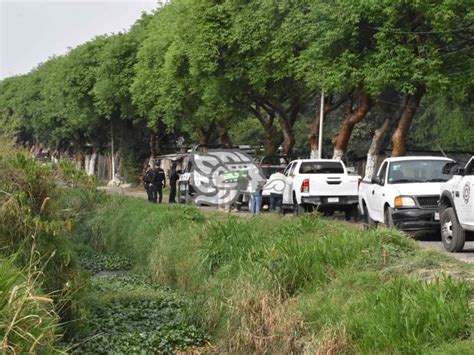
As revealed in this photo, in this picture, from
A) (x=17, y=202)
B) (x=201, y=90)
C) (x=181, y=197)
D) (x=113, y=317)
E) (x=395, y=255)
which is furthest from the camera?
(x=201, y=90)

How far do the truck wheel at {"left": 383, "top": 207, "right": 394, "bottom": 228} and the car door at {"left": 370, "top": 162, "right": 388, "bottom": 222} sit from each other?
0.19 metres

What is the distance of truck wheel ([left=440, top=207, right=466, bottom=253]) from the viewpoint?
1184 centimetres

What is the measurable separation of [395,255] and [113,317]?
222 inches

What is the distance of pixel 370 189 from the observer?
622 inches

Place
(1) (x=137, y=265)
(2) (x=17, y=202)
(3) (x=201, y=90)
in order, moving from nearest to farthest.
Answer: (2) (x=17, y=202) → (1) (x=137, y=265) → (3) (x=201, y=90)

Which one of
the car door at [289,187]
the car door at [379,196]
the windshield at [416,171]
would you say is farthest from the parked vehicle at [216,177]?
the windshield at [416,171]

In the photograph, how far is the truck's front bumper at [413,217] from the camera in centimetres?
1361

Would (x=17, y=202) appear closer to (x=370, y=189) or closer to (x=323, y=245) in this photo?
(x=323, y=245)

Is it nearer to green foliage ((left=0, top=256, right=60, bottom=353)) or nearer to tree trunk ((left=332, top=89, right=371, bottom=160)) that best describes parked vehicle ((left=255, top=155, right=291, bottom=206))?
tree trunk ((left=332, top=89, right=371, bottom=160))

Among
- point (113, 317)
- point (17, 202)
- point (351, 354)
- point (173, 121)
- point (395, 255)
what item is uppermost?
point (173, 121)

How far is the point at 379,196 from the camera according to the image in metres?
14.7

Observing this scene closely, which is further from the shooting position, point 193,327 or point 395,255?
point 193,327

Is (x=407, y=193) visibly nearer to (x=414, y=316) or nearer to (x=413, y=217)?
(x=413, y=217)

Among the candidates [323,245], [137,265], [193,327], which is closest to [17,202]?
[193,327]
